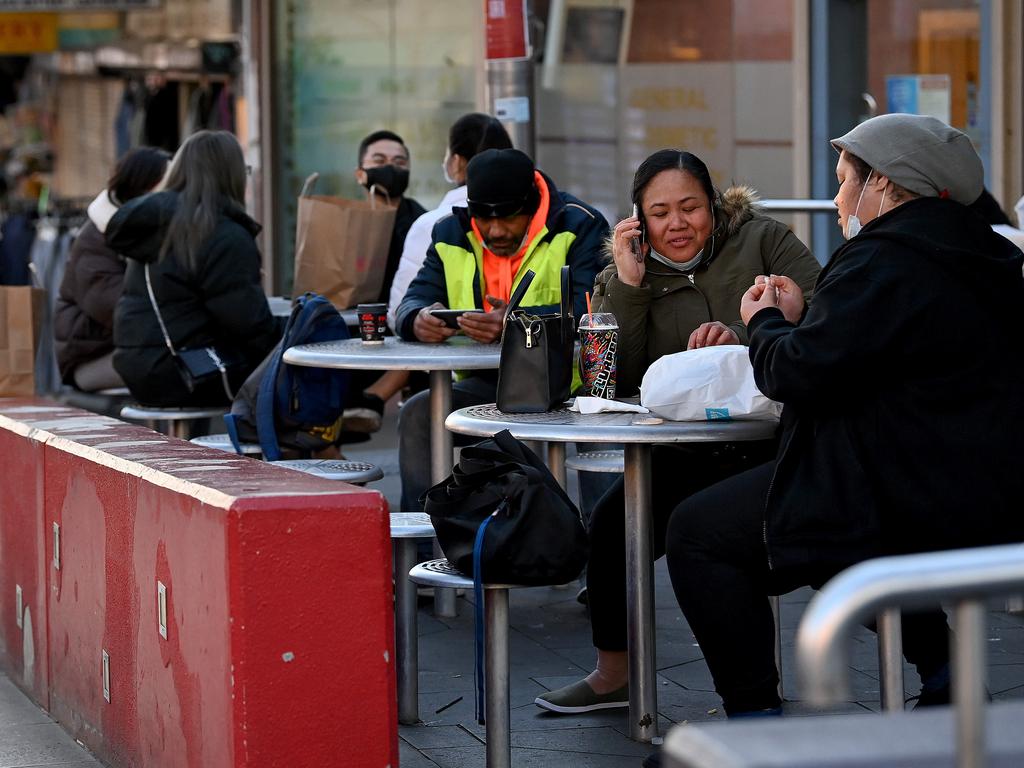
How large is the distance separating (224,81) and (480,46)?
3.96m

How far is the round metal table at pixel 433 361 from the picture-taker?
5023mm

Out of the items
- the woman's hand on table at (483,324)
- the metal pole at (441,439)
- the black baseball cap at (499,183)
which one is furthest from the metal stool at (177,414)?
the black baseball cap at (499,183)

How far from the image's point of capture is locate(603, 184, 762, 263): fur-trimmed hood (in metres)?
4.55

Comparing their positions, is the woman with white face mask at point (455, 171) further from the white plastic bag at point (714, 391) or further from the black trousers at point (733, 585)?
the black trousers at point (733, 585)

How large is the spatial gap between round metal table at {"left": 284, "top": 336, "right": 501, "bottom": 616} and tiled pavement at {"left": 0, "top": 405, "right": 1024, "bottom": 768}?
0.39 m

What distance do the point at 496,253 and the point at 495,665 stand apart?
6.81 feet

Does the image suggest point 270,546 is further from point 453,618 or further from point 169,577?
point 453,618

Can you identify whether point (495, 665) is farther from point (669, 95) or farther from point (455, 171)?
point (669, 95)

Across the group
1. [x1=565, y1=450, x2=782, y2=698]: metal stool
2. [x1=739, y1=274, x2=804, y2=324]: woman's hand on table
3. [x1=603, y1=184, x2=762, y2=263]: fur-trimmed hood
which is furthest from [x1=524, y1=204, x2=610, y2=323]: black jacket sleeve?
[x1=739, y1=274, x2=804, y2=324]: woman's hand on table

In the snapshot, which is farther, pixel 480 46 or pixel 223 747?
pixel 480 46

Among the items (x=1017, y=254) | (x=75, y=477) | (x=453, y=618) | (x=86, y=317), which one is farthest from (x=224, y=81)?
(x=1017, y=254)

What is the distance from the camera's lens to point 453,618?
18.9 ft

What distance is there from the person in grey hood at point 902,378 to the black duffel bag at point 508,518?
0.45m

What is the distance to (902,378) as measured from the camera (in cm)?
352
